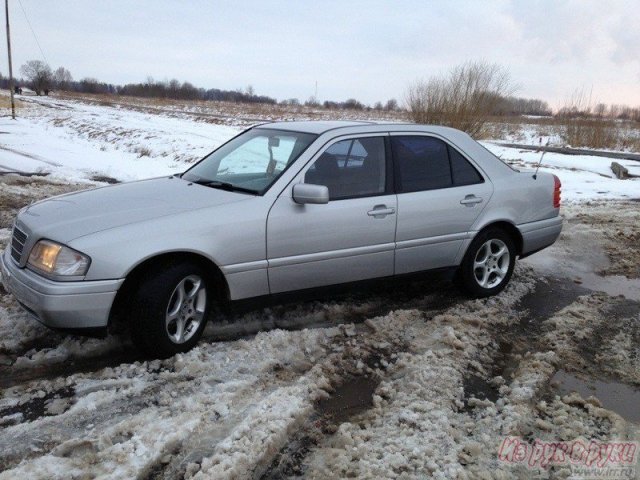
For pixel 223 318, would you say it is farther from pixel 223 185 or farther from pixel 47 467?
pixel 47 467

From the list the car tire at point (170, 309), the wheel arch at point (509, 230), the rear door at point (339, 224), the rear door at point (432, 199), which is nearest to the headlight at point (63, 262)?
the car tire at point (170, 309)

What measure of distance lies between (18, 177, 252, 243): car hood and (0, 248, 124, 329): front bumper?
30 cm

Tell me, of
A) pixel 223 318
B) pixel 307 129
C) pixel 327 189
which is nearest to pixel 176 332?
pixel 223 318

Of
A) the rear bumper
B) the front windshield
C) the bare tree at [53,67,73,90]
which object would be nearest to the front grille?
the front windshield

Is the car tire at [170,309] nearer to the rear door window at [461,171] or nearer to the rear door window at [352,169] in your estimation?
the rear door window at [352,169]

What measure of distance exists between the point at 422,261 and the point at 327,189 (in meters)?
1.24

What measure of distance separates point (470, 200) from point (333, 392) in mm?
2278

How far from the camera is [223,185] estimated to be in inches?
170

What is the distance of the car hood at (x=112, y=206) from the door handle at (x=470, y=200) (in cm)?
196

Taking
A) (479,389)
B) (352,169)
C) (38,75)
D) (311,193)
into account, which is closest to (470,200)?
(352,169)

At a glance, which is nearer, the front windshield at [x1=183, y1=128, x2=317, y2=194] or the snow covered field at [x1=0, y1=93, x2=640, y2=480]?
the snow covered field at [x1=0, y1=93, x2=640, y2=480]

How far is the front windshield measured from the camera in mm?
4254

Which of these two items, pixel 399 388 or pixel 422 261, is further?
pixel 422 261

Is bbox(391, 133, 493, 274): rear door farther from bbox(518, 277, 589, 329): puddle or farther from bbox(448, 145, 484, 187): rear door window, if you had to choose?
bbox(518, 277, 589, 329): puddle
